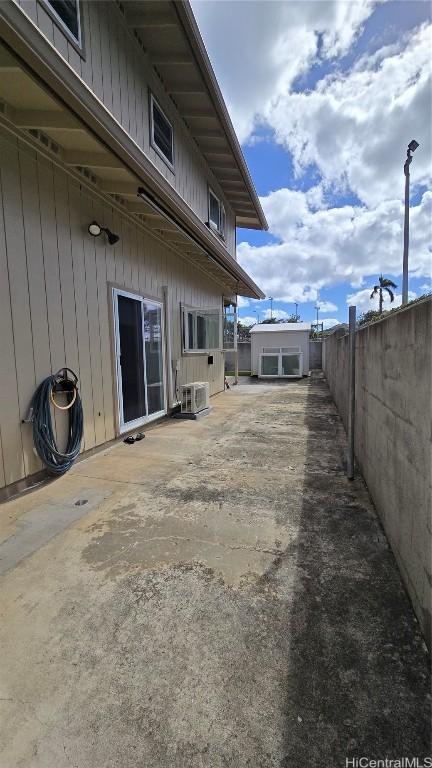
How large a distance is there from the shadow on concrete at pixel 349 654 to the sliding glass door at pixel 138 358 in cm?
321

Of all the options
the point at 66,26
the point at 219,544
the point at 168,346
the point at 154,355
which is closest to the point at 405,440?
the point at 219,544

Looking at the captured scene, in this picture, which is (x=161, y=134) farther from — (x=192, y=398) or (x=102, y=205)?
(x=192, y=398)

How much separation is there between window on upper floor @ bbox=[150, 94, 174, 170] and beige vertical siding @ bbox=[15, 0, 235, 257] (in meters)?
0.11

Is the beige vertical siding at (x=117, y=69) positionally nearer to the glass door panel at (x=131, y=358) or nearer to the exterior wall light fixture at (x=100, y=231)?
the exterior wall light fixture at (x=100, y=231)

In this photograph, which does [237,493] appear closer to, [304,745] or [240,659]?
[240,659]

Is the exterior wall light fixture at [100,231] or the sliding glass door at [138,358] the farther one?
the sliding glass door at [138,358]

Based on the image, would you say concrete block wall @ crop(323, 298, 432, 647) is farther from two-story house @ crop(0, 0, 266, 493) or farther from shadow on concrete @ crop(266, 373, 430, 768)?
two-story house @ crop(0, 0, 266, 493)

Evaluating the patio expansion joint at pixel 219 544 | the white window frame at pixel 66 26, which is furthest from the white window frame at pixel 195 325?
the patio expansion joint at pixel 219 544

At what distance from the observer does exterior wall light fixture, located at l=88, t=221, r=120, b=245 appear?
402cm

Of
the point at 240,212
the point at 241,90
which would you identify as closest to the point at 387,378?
Answer: the point at 241,90

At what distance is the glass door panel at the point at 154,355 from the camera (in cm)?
557

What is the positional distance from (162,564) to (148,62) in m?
6.89

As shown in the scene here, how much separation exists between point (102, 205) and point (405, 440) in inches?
169

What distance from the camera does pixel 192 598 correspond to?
1.76 metres
